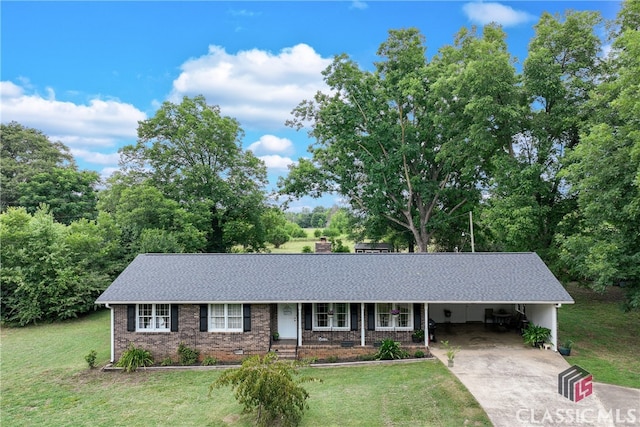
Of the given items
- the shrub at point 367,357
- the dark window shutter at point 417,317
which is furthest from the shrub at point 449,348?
the shrub at point 367,357

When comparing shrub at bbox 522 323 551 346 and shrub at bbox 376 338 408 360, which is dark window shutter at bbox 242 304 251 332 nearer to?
shrub at bbox 376 338 408 360

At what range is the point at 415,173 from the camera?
94.2 ft

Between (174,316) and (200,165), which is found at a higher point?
(200,165)

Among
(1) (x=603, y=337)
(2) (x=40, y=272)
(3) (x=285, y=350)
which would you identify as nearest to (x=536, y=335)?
(1) (x=603, y=337)

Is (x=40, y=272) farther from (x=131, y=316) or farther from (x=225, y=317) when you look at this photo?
(x=225, y=317)

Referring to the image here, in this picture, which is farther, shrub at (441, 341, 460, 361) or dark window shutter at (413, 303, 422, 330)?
dark window shutter at (413, 303, 422, 330)

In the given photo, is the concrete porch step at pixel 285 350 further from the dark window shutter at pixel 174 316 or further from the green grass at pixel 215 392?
the dark window shutter at pixel 174 316

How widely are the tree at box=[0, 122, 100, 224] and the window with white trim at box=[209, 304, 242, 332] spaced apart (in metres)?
29.3

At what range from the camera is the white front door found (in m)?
15.5

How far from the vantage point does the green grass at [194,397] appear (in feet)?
31.8

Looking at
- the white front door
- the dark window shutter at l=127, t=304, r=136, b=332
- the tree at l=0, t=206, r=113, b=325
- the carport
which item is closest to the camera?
the dark window shutter at l=127, t=304, r=136, b=332

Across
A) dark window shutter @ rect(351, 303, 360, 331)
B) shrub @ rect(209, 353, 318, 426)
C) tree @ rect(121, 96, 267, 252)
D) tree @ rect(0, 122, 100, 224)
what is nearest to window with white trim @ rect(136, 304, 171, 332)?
shrub @ rect(209, 353, 318, 426)

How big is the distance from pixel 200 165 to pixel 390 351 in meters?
21.3

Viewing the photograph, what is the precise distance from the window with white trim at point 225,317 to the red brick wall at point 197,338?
26 centimetres
